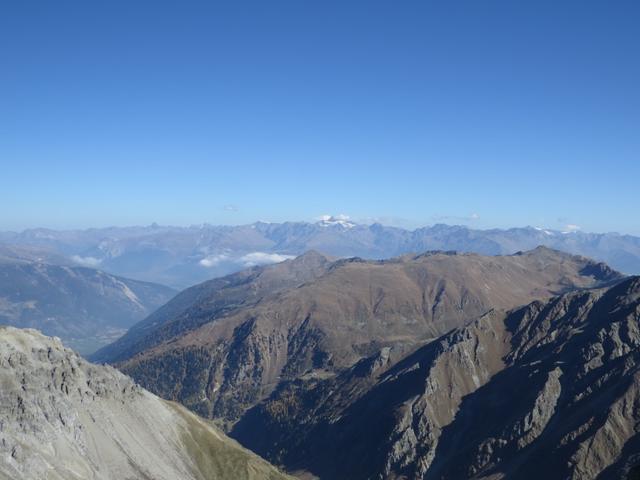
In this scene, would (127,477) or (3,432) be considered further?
(127,477)

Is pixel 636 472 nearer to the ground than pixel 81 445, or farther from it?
farther from it

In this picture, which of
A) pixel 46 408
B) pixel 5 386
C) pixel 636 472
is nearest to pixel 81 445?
pixel 46 408

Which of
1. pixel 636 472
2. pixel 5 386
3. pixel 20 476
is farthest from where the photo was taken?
pixel 5 386

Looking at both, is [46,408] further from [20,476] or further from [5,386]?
[20,476]

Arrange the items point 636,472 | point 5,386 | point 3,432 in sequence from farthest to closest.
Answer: point 5,386 → point 3,432 → point 636,472

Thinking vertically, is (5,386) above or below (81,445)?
above

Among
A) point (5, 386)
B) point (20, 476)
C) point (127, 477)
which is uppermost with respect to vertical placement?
point (5, 386)

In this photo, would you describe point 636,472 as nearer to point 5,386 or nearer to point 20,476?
point 20,476

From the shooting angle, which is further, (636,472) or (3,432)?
(3,432)

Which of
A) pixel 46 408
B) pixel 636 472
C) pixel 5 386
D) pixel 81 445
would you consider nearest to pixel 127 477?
pixel 81 445
